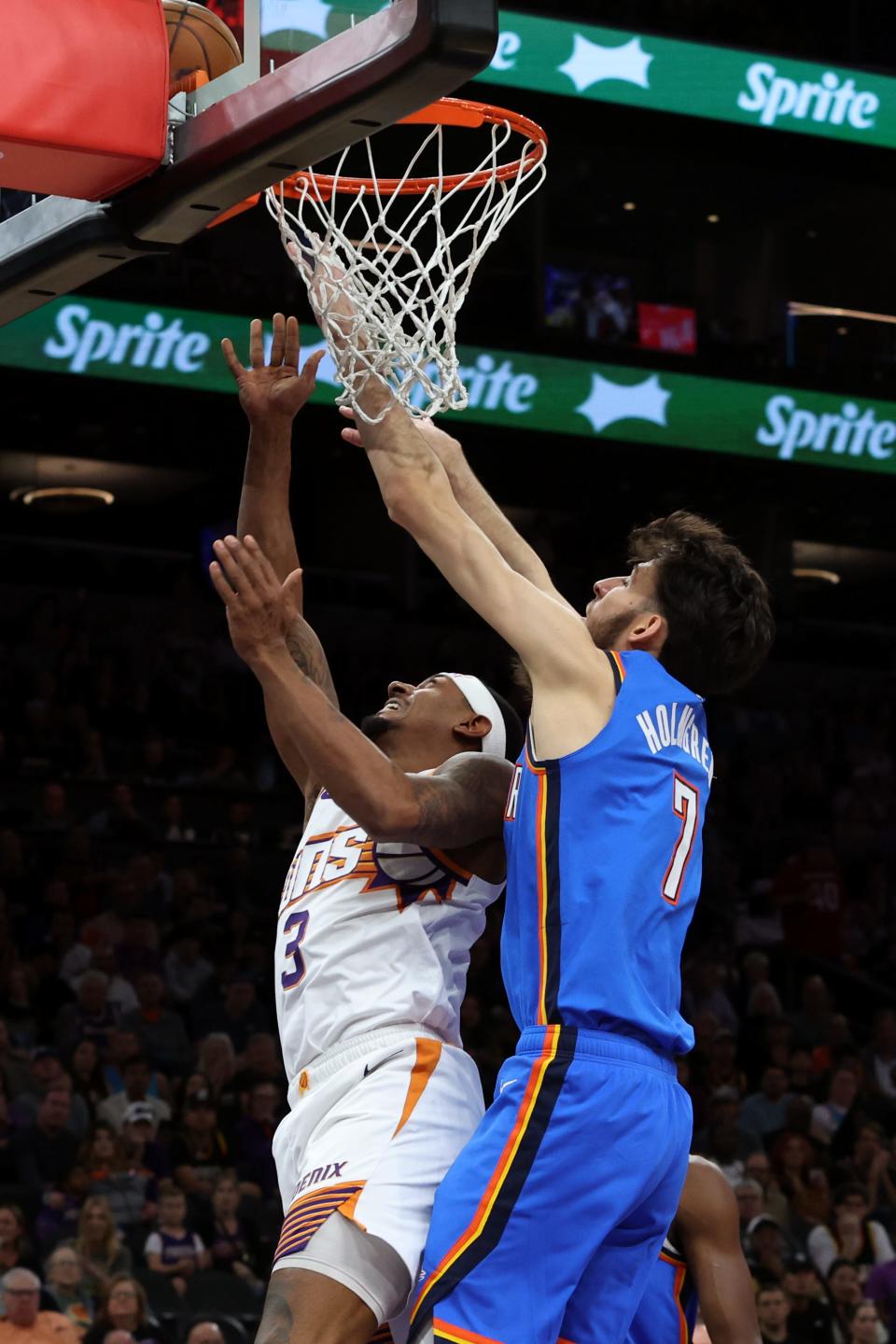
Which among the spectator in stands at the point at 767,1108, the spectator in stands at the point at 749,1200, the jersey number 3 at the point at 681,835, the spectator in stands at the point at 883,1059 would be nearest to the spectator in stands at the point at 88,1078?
the spectator in stands at the point at 749,1200

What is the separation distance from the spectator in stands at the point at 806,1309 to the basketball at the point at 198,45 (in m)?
7.44

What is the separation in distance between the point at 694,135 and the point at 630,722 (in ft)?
37.1

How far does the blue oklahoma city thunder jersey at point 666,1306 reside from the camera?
150 inches

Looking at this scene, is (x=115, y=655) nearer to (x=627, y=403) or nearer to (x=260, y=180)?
(x=627, y=403)

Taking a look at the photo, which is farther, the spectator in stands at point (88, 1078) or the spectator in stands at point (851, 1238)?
the spectator in stands at point (851, 1238)

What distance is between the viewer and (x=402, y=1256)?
3357mm

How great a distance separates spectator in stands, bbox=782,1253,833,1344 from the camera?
9.36 m

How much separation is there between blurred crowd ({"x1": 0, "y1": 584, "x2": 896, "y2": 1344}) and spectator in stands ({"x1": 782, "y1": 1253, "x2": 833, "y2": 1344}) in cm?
1

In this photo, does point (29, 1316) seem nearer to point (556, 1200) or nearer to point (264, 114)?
point (556, 1200)

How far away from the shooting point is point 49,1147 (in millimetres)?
9180

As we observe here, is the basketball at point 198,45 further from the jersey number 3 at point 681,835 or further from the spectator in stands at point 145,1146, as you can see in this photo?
the spectator in stands at point 145,1146

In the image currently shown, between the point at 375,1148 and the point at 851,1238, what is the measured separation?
745 cm

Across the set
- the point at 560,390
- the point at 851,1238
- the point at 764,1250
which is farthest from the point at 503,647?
the point at 764,1250

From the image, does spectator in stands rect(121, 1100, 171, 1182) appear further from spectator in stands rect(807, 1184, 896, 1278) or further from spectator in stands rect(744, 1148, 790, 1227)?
spectator in stands rect(807, 1184, 896, 1278)
